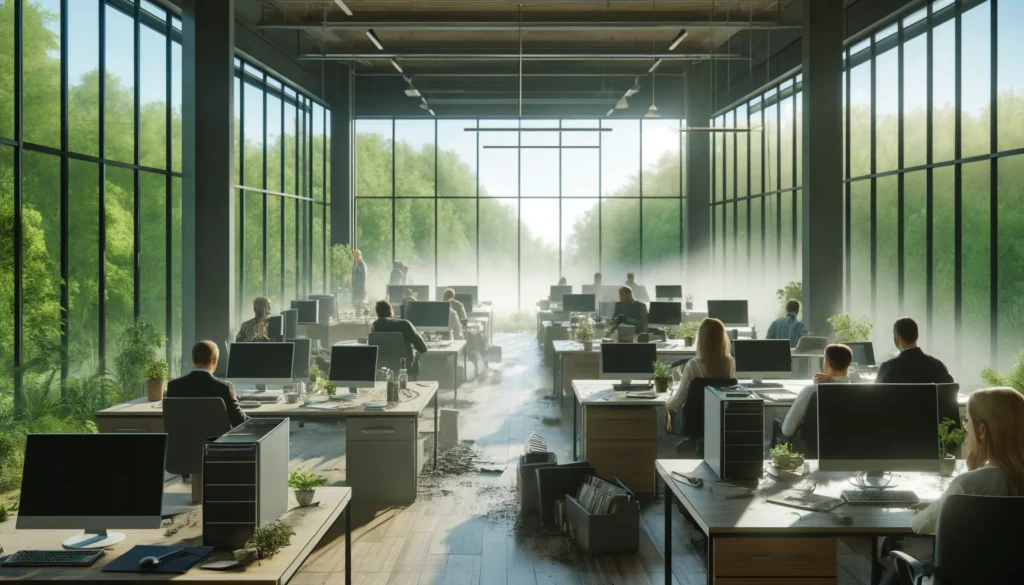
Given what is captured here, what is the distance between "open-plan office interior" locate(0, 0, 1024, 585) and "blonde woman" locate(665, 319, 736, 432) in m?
0.02

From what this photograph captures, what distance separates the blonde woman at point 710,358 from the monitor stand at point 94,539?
4052mm

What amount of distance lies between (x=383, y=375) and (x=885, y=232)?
671cm

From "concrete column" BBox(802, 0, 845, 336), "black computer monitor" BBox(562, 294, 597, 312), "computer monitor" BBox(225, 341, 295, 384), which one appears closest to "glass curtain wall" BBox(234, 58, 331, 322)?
"black computer monitor" BBox(562, 294, 597, 312)

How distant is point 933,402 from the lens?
4.32 metres

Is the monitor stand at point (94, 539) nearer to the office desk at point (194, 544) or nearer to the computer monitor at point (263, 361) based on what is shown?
the office desk at point (194, 544)

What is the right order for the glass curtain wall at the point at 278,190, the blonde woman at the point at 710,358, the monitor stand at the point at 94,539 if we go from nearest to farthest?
the monitor stand at the point at 94,539 → the blonde woman at the point at 710,358 → the glass curtain wall at the point at 278,190

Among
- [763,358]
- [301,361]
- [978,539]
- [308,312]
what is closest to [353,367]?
[301,361]

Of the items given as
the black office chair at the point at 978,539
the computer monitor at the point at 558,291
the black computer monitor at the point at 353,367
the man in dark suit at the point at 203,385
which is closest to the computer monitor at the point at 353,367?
the black computer monitor at the point at 353,367

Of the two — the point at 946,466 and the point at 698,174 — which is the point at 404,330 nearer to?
the point at 946,466

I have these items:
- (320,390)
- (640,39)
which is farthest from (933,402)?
(640,39)

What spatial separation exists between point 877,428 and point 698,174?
1534cm

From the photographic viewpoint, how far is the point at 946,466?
439 cm

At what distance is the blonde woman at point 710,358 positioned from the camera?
20.5ft

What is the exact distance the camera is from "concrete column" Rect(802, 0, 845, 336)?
36.5 ft
